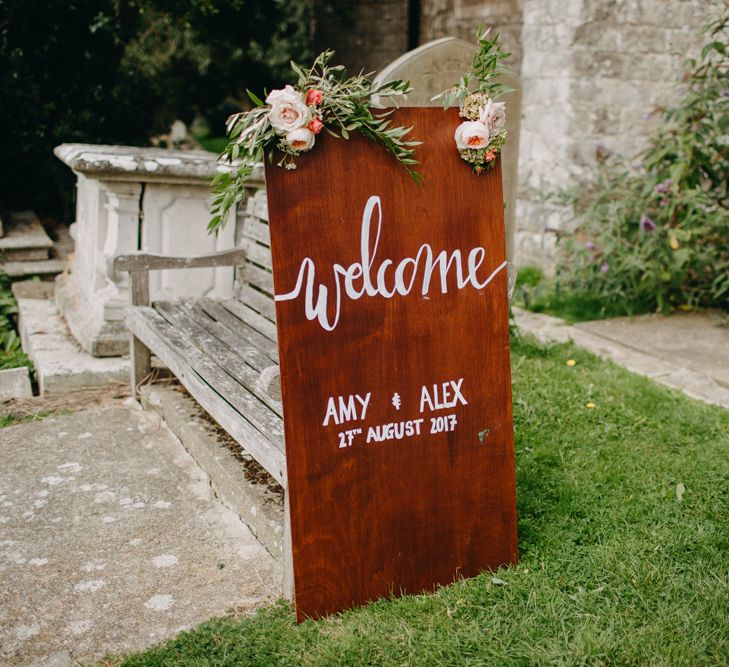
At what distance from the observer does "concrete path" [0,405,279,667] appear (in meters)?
2.36

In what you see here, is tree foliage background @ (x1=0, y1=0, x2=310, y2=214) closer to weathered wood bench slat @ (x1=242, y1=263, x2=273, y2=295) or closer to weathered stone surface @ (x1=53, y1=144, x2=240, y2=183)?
weathered stone surface @ (x1=53, y1=144, x2=240, y2=183)

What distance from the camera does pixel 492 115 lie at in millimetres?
2326

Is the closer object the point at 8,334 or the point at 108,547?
the point at 108,547

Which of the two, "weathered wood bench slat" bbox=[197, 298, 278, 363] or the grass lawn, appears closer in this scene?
the grass lawn

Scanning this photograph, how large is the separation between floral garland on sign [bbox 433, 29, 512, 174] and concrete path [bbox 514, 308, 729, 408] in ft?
7.38

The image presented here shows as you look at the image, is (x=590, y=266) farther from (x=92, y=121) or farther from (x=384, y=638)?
(x=92, y=121)

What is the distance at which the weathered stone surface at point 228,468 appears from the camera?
2768mm

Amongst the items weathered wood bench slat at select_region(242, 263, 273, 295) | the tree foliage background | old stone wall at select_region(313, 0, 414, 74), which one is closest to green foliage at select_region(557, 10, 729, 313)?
weathered wood bench slat at select_region(242, 263, 273, 295)

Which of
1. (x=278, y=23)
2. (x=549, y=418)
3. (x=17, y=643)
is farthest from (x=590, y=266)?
(x=278, y=23)

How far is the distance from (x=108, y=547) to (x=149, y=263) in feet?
5.06

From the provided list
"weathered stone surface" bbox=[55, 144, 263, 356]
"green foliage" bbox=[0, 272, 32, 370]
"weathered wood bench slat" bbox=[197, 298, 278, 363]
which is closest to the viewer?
"weathered wood bench slat" bbox=[197, 298, 278, 363]

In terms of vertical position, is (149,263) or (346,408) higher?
(149,263)

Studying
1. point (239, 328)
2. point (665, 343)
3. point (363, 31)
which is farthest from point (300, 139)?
point (363, 31)

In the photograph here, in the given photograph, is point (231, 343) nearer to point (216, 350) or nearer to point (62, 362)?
point (216, 350)
